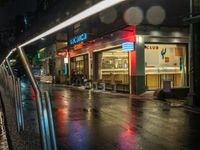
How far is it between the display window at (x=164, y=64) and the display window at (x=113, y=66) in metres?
1.90

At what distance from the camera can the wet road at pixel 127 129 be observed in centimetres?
817

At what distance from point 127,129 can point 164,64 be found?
16313 mm

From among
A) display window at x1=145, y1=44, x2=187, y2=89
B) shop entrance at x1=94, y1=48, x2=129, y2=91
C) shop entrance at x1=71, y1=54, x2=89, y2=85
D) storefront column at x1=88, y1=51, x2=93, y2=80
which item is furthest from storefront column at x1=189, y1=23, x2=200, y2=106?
shop entrance at x1=71, y1=54, x2=89, y2=85

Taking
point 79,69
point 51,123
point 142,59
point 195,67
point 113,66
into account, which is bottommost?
point 51,123

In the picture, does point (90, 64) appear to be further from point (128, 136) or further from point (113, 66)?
point (128, 136)

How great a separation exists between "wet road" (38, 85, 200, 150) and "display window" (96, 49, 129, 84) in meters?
11.7

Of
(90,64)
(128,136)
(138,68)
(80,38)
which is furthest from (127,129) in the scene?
(80,38)

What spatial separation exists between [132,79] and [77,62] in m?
15.3

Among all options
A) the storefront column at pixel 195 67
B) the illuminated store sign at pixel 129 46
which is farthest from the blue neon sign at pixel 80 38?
the storefront column at pixel 195 67

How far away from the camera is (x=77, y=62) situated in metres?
38.1

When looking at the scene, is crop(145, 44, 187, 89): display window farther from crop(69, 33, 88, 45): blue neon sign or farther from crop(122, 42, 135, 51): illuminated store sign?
crop(69, 33, 88, 45): blue neon sign

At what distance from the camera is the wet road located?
8172 millimetres

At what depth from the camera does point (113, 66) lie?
2870cm

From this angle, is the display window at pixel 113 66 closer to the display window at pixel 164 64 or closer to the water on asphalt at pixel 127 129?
the display window at pixel 164 64
